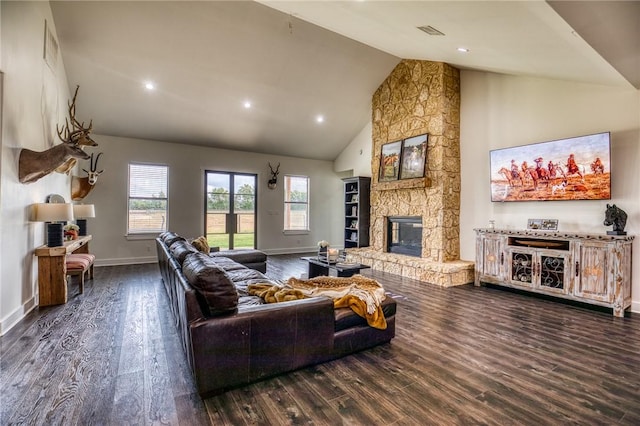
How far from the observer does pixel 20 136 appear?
11.6ft

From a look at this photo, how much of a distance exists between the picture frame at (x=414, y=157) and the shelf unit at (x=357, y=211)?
1.83 metres

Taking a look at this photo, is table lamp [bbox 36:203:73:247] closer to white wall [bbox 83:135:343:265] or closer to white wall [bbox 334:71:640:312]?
white wall [bbox 83:135:343:265]

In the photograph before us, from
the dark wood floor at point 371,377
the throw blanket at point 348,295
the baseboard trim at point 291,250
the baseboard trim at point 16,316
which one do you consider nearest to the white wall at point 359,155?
the baseboard trim at point 291,250

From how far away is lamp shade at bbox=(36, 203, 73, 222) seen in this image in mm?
3920

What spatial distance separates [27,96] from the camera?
3.71 metres

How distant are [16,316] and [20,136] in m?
2.00

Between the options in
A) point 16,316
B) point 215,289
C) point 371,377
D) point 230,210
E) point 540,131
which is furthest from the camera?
point 230,210

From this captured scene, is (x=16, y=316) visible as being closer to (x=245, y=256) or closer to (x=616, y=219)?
(x=245, y=256)

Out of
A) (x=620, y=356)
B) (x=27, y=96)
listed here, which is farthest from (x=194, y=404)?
(x=27, y=96)

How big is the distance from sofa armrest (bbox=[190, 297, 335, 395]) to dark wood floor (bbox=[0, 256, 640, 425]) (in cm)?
12

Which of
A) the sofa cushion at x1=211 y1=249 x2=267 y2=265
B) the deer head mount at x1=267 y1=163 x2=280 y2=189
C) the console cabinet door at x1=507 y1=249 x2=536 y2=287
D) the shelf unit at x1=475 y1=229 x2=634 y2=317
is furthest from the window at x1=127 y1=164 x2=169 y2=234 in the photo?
the console cabinet door at x1=507 y1=249 x2=536 y2=287

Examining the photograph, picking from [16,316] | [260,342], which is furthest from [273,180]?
[260,342]

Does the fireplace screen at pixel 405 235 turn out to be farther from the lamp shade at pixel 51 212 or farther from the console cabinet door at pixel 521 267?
the lamp shade at pixel 51 212

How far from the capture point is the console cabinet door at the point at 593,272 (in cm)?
379
